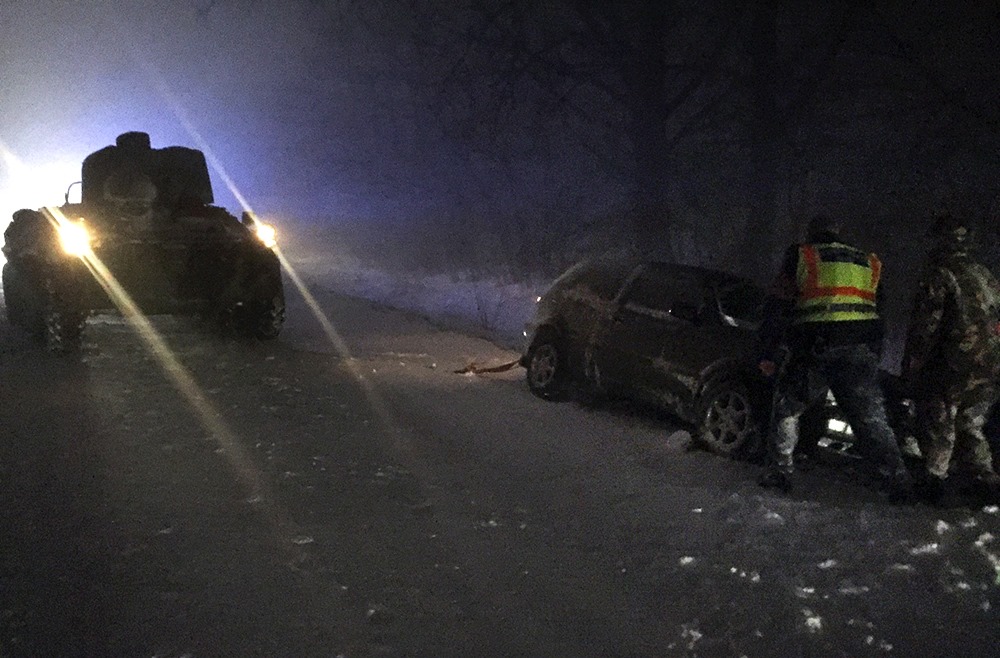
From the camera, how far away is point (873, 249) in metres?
12.6

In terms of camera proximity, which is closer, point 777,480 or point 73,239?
point 777,480

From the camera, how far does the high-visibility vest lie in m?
5.65

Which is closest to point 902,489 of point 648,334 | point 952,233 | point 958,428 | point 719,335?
point 958,428

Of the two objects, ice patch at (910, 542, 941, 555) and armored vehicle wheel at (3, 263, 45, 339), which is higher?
armored vehicle wheel at (3, 263, 45, 339)

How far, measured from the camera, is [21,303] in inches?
430

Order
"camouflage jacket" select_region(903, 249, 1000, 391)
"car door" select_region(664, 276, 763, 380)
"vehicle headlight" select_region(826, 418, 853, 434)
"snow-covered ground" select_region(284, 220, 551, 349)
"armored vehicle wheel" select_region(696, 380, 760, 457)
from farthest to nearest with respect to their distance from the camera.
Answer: "snow-covered ground" select_region(284, 220, 551, 349)
"car door" select_region(664, 276, 763, 380)
"armored vehicle wheel" select_region(696, 380, 760, 457)
"vehicle headlight" select_region(826, 418, 853, 434)
"camouflage jacket" select_region(903, 249, 1000, 391)

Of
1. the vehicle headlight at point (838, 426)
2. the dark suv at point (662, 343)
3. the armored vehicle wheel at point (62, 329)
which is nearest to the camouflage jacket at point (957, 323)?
the vehicle headlight at point (838, 426)

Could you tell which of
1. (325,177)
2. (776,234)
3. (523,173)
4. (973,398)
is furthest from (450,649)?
(325,177)

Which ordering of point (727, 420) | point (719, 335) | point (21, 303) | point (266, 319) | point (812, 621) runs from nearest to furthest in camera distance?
point (812, 621)
point (727, 420)
point (719, 335)
point (21, 303)
point (266, 319)

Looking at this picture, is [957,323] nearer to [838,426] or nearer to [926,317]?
[926,317]

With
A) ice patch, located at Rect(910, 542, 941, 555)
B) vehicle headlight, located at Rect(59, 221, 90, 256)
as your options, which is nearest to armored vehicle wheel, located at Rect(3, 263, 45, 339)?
vehicle headlight, located at Rect(59, 221, 90, 256)

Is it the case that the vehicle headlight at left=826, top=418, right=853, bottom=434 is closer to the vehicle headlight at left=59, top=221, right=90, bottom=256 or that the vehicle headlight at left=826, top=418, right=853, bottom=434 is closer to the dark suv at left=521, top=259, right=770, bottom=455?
the dark suv at left=521, top=259, right=770, bottom=455

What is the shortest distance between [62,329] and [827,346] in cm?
806

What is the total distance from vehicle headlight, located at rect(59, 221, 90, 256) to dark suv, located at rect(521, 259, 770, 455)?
512cm
